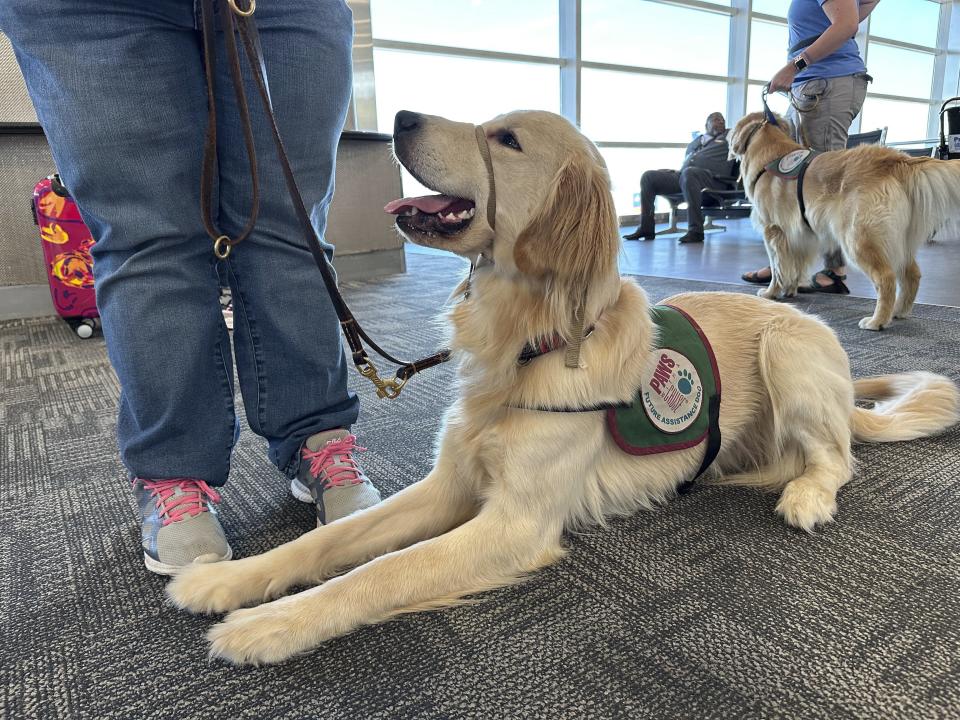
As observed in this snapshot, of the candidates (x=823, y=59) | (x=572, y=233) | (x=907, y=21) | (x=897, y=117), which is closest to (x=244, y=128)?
(x=572, y=233)

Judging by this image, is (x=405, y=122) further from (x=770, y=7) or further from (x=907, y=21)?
(x=907, y=21)

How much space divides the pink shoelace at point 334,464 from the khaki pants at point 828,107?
11.8ft

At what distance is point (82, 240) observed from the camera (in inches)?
131

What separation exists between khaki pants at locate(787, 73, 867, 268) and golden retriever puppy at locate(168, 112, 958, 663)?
2.95 metres

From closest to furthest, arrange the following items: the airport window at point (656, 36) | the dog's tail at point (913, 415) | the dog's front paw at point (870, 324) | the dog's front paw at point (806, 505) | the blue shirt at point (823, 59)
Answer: the dog's front paw at point (806, 505), the dog's tail at point (913, 415), the dog's front paw at point (870, 324), the blue shirt at point (823, 59), the airport window at point (656, 36)

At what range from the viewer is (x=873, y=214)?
307 centimetres

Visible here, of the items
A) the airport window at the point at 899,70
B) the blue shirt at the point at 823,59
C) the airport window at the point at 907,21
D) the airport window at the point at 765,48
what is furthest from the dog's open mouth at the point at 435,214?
the airport window at the point at 907,21

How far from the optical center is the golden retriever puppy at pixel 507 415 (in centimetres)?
101

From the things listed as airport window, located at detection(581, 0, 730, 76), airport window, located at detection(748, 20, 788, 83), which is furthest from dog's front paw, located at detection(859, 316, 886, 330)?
airport window, located at detection(748, 20, 788, 83)

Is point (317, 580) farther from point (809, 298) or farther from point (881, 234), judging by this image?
point (809, 298)

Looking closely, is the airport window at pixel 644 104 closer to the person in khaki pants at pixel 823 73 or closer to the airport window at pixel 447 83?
the airport window at pixel 447 83

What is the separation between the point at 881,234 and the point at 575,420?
2.77 meters

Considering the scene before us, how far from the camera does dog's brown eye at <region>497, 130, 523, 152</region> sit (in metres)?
1.17

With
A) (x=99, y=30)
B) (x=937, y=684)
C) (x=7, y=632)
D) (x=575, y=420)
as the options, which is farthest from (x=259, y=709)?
(x=99, y=30)
